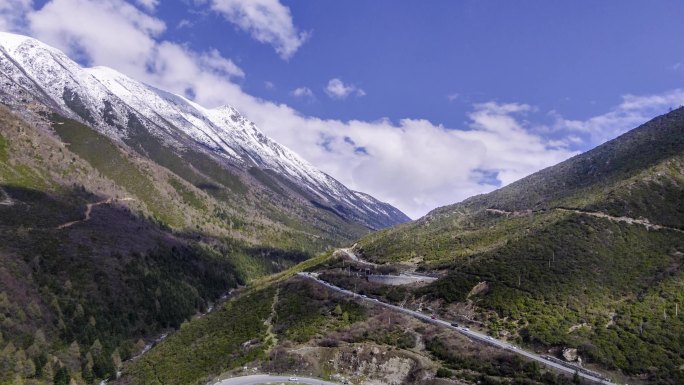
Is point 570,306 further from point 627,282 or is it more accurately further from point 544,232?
point 544,232

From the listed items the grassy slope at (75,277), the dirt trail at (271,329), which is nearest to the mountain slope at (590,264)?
the dirt trail at (271,329)

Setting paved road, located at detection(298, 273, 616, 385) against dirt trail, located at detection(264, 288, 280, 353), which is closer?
paved road, located at detection(298, 273, 616, 385)

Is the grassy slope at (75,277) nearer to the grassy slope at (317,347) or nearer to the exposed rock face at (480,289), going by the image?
the grassy slope at (317,347)

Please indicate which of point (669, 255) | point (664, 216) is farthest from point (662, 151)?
point (669, 255)

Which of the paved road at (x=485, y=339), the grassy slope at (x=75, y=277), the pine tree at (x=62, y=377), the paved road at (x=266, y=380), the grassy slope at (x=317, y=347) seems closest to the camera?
the paved road at (x=485, y=339)

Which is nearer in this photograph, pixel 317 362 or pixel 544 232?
pixel 317 362

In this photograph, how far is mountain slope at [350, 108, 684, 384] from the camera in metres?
68.9

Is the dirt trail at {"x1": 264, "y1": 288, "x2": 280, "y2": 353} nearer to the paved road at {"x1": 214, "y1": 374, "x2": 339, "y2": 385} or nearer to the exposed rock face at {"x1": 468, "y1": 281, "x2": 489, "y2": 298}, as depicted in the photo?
the paved road at {"x1": 214, "y1": 374, "x2": 339, "y2": 385}

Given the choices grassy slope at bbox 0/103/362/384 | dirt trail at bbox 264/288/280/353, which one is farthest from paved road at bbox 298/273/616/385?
→ grassy slope at bbox 0/103/362/384

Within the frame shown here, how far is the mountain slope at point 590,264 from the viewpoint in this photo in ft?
226

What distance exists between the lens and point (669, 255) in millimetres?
89062

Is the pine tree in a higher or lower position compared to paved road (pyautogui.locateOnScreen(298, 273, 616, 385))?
lower

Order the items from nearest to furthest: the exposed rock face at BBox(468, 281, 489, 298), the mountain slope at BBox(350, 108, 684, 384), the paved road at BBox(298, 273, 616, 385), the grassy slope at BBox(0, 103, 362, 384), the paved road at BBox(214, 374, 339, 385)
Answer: the paved road at BBox(298, 273, 616, 385), the paved road at BBox(214, 374, 339, 385), the mountain slope at BBox(350, 108, 684, 384), the exposed rock face at BBox(468, 281, 489, 298), the grassy slope at BBox(0, 103, 362, 384)

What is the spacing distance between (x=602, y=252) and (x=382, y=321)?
4370 cm
